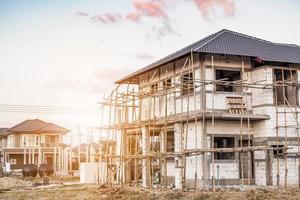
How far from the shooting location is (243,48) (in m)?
23.8

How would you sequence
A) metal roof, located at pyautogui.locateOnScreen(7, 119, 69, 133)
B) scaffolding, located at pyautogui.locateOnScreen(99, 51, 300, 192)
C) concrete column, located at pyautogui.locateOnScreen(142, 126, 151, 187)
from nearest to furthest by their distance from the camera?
1. scaffolding, located at pyautogui.locateOnScreen(99, 51, 300, 192)
2. concrete column, located at pyautogui.locateOnScreen(142, 126, 151, 187)
3. metal roof, located at pyautogui.locateOnScreen(7, 119, 69, 133)

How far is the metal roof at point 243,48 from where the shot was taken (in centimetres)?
2273

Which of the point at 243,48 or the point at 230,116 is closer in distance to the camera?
the point at 230,116

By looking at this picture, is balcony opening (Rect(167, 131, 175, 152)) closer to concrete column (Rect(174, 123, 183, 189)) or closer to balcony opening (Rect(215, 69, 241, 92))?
concrete column (Rect(174, 123, 183, 189))

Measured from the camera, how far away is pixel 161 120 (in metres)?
24.5

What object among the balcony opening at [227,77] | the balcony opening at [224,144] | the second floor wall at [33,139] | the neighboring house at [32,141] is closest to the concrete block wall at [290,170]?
the balcony opening at [224,144]

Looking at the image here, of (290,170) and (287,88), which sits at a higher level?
(287,88)

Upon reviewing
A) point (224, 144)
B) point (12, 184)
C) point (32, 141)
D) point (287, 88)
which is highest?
point (287, 88)

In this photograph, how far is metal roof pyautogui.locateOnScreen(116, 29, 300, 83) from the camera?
22.7 m

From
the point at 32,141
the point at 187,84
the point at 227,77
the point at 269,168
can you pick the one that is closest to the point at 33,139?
the point at 32,141

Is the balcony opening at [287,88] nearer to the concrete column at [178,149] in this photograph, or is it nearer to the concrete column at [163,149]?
the concrete column at [178,149]

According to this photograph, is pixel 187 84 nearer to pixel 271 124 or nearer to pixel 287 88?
pixel 271 124

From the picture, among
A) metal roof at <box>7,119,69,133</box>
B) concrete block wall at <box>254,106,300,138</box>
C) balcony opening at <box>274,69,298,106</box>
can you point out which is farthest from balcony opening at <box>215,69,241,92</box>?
metal roof at <box>7,119,69,133</box>

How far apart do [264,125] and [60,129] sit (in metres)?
44.5
